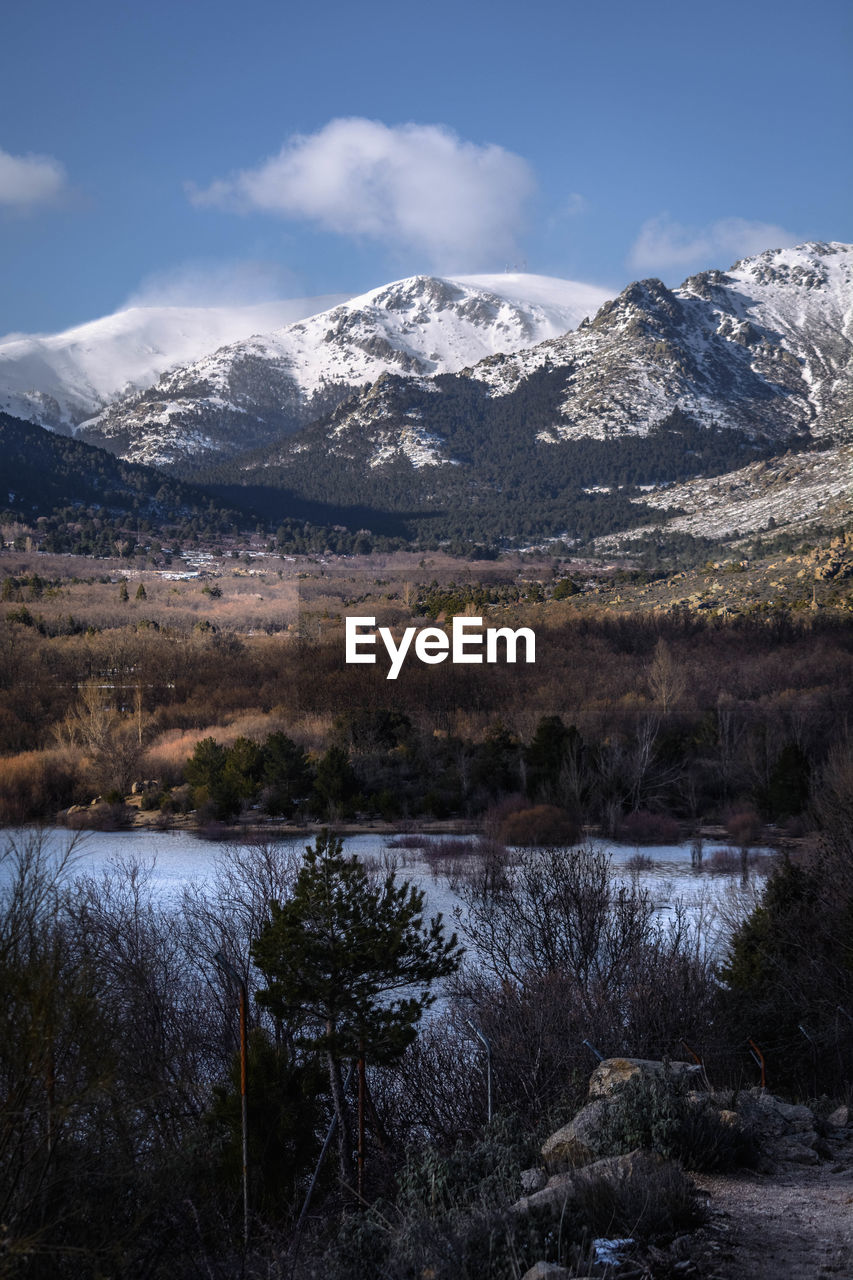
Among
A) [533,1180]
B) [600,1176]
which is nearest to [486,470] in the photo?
[533,1180]

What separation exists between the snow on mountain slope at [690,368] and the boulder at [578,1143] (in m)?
134

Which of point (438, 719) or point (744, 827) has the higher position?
point (438, 719)

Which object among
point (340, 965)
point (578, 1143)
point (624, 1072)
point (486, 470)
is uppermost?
point (486, 470)

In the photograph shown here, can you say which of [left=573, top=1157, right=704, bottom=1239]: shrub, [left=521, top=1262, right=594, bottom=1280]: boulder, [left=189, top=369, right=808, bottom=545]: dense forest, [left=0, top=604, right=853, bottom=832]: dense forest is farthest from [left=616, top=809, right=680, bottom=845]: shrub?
[left=189, top=369, right=808, bottom=545]: dense forest

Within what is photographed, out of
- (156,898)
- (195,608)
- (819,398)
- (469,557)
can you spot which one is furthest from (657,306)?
(156,898)

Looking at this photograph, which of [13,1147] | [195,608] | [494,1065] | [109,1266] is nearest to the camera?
[13,1147]

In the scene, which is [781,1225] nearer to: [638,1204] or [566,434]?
[638,1204]

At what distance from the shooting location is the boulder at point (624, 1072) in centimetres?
802

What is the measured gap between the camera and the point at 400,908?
34.8 feet

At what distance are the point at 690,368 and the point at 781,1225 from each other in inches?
6317

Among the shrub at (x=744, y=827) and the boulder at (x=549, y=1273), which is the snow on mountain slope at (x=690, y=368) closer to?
the shrub at (x=744, y=827)

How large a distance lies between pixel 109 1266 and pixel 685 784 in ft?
105

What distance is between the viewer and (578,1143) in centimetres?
677

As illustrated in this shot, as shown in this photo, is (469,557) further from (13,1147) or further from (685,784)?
(13,1147)
